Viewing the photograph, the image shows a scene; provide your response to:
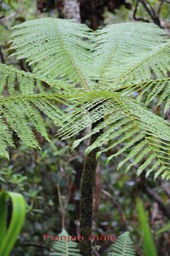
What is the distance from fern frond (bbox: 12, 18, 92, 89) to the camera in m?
1.35

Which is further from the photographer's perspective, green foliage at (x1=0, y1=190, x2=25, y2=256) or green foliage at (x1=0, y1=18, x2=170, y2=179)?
green foliage at (x1=0, y1=18, x2=170, y2=179)

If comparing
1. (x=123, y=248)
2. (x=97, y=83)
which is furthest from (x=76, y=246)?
(x=97, y=83)

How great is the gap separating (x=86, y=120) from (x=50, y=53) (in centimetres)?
50

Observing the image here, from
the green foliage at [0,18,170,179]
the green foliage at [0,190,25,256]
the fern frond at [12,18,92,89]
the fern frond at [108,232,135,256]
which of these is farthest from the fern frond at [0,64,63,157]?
the green foliage at [0,190,25,256]

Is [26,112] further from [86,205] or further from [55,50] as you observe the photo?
[55,50]

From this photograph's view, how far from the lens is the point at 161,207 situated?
261cm

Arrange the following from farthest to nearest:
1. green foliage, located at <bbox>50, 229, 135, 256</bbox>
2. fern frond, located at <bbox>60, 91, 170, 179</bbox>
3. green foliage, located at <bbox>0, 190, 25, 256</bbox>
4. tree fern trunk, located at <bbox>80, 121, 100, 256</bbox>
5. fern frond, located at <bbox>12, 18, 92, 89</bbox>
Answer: fern frond, located at <bbox>12, 18, 92, 89</bbox>, tree fern trunk, located at <bbox>80, 121, 100, 256</bbox>, green foliage, located at <bbox>50, 229, 135, 256</bbox>, fern frond, located at <bbox>60, 91, 170, 179</bbox>, green foliage, located at <bbox>0, 190, 25, 256</bbox>

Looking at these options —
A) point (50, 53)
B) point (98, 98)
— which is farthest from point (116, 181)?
point (98, 98)

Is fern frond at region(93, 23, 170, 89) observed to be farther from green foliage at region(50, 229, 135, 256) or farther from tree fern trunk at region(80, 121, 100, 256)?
green foliage at region(50, 229, 135, 256)

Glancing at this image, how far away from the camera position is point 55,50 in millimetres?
1459

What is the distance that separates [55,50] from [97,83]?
272mm

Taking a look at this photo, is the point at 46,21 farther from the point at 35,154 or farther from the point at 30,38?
the point at 35,154

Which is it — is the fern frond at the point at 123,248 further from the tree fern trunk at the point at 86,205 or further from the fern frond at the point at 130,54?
the fern frond at the point at 130,54

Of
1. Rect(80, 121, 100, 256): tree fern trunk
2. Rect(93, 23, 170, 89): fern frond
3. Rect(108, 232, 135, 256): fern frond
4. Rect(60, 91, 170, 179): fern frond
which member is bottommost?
Rect(108, 232, 135, 256): fern frond
